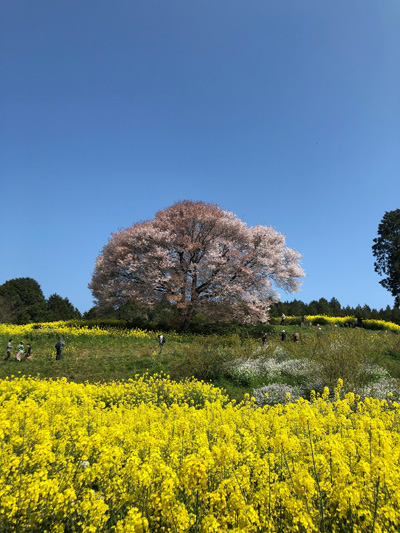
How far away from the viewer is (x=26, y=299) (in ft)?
184

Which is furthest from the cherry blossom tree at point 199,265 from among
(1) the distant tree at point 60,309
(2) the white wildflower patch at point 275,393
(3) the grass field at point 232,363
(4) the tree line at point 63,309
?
(1) the distant tree at point 60,309

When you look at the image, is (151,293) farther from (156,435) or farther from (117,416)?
(156,435)

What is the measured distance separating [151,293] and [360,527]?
2621cm

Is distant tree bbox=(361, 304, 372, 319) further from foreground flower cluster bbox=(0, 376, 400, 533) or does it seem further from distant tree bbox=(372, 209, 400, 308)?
foreground flower cluster bbox=(0, 376, 400, 533)

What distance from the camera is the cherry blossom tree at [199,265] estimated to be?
28000 mm

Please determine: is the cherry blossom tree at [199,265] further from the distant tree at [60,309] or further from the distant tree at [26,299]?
the distant tree at [60,309]

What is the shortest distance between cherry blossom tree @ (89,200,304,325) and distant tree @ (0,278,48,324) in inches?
1097

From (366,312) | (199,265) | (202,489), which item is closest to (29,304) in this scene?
(199,265)

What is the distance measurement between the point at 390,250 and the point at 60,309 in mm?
57313

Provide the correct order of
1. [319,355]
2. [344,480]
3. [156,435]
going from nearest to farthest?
[344,480] < [156,435] < [319,355]

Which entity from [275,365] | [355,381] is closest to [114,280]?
[275,365]

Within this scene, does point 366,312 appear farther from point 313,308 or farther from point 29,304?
point 29,304

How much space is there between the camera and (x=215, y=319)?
29078mm

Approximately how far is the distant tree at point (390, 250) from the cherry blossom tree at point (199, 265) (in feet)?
54.8
